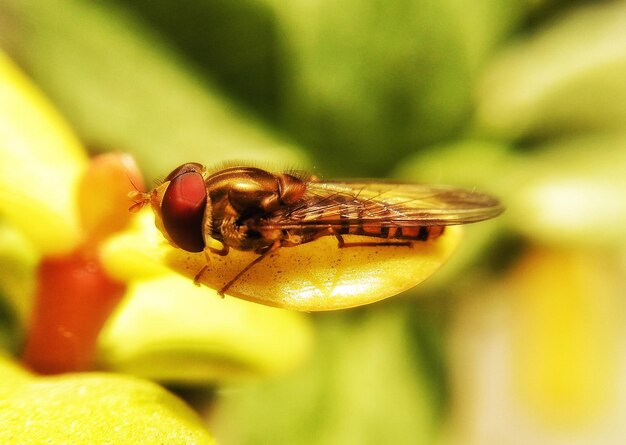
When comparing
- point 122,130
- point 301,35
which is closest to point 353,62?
point 301,35

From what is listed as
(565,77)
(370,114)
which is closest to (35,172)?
(370,114)

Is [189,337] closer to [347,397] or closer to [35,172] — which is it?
[35,172]

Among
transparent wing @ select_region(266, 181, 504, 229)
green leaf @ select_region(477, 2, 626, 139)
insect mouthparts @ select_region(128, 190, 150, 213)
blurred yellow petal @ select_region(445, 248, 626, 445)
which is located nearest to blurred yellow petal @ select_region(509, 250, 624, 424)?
blurred yellow petal @ select_region(445, 248, 626, 445)

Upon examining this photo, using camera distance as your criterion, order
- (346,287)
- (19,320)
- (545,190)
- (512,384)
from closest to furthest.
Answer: (346,287) < (19,320) < (545,190) < (512,384)

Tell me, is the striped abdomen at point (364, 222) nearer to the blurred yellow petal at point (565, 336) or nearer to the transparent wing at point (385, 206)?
the transparent wing at point (385, 206)

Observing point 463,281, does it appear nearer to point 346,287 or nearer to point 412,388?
point 412,388

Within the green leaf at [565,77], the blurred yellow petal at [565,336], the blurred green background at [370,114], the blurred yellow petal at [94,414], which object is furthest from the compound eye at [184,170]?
the blurred yellow petal at [565,336]
